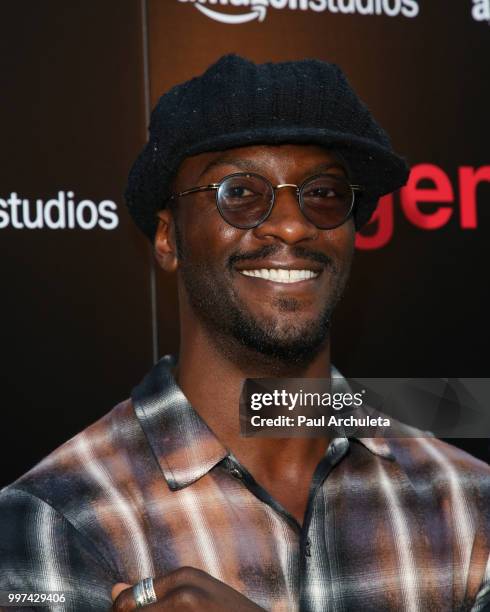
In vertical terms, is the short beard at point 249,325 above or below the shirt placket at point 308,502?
above

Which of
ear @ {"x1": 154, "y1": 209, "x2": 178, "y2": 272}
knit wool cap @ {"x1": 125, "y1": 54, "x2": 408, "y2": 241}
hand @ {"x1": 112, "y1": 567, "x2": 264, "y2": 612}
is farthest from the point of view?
ear @ {"x1": 154, "y1": 209, "x2": 178, "y2": 272}

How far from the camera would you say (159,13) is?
2.66 m

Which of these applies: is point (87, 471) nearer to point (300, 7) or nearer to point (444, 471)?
point (444, 471)

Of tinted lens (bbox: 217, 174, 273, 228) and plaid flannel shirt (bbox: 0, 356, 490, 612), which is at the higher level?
tinted lens (bbox: 217, 174, 273, 228)

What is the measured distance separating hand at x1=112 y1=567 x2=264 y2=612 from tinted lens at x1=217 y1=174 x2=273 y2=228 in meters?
0.65

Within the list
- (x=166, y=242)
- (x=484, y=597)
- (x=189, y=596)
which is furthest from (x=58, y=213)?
(x=484, y=597)

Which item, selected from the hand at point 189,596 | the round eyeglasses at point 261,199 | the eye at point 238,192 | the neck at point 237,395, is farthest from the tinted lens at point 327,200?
the hand at point 189,596

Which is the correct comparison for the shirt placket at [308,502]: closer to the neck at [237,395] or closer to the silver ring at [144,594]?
the neck at [237,395]

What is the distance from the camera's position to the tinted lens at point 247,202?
190 centimetres

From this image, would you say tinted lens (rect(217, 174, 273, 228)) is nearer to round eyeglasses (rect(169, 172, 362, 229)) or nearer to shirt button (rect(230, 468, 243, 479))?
round eyeglasses (rect(169, 172, 362, 229))

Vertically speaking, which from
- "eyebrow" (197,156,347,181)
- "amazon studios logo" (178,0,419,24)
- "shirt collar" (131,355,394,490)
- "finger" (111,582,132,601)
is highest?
"amazon studios logo" (178,0,419,24)

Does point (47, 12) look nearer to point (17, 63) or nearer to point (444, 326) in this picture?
point (17, 63)

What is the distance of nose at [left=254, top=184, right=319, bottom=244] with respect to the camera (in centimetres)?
190

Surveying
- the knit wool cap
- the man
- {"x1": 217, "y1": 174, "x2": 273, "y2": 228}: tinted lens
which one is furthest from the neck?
the knit wool cap
